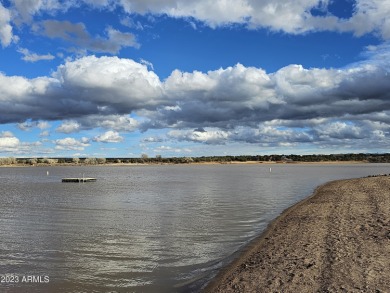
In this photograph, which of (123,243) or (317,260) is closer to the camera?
(317,260)

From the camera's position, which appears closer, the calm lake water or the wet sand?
the wet sand

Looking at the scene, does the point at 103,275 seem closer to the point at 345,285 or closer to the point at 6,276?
the point at 6,276

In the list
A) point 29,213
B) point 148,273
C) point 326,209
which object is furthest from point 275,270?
point 29,213

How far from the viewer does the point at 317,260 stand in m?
11.8

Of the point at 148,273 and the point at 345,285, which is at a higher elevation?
the point at 345,285

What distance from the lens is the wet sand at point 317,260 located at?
9703mm

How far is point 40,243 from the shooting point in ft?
57.7

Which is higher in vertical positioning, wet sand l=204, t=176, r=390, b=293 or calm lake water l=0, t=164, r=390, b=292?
wet sand l=204, t=176, r=390, b=293

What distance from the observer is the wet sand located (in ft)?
31.8

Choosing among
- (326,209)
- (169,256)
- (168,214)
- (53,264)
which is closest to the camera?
(53,264)

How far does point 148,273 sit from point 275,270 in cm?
442

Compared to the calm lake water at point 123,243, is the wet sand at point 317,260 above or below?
above

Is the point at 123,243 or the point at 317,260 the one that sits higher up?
the point at 317,260

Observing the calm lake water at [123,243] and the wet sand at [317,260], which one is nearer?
the wet sand at [317,260]
